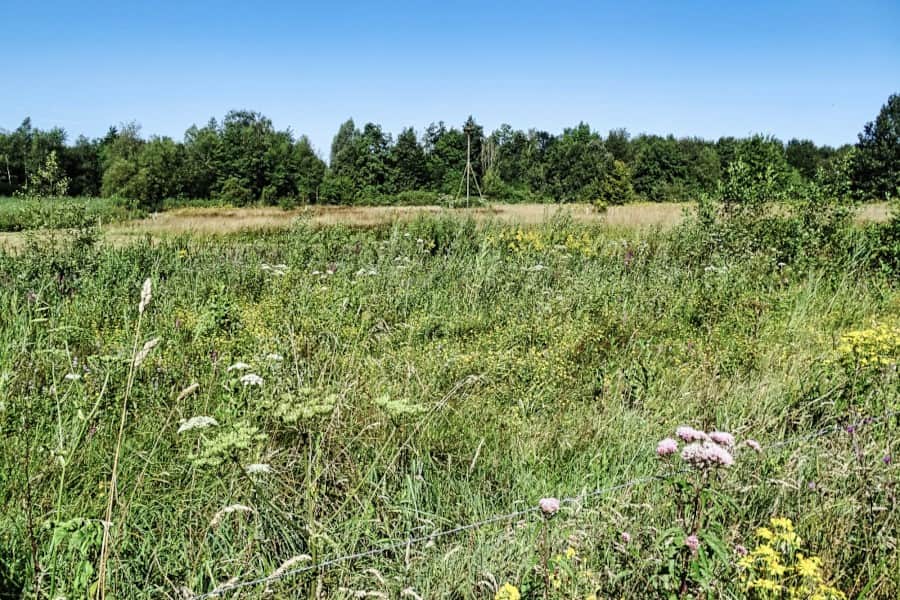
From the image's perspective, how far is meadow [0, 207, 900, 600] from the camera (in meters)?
1.64

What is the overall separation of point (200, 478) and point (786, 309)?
4416 mm

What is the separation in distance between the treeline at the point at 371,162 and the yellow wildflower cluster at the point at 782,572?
1601 inches

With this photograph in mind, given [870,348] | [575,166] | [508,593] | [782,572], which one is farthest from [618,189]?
[508,593]

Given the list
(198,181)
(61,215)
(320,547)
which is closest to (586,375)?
(320,547)

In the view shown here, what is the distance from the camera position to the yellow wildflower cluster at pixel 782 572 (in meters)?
1.45

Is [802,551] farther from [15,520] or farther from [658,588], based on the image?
[15,520]

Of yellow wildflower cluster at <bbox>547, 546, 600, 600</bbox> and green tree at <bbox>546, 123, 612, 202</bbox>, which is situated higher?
green tree at <bbox>546, 123, 612, 202</bbox>

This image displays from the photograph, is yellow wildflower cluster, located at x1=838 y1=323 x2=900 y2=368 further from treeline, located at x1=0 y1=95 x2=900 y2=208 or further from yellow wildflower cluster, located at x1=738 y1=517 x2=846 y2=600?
treeline, located at x1=0 y1=95 x2=900 y2=208

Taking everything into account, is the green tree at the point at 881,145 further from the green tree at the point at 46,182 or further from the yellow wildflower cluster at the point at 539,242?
the green tree at the point at 46,182

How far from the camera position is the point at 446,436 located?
2627 mm

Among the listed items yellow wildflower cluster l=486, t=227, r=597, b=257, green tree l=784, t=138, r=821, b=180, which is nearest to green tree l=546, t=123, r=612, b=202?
green tree l=784, t=138, r=821, b=180

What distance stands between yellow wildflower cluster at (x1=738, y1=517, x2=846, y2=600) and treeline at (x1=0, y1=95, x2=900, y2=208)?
40.7 m

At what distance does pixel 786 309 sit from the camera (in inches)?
181

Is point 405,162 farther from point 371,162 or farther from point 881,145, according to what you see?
point 881,145
